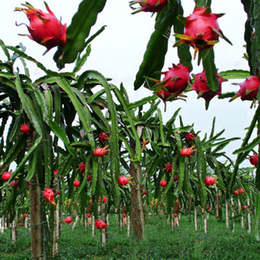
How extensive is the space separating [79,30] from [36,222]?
1227mm

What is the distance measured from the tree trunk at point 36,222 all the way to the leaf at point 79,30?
1138mm

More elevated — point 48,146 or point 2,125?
point 2,125

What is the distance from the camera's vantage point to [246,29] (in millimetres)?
464

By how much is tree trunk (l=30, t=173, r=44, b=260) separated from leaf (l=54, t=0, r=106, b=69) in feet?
3.73

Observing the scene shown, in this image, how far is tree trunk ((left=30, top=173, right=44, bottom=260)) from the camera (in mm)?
1459

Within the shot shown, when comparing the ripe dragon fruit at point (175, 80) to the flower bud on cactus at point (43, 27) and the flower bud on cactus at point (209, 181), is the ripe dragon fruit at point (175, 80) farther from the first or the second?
the flower bud on cactus at point (209, 181)

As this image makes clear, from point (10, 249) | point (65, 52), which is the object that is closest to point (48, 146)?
point (65, 52)

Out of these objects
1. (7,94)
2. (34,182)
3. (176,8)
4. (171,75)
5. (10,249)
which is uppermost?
(7,94)

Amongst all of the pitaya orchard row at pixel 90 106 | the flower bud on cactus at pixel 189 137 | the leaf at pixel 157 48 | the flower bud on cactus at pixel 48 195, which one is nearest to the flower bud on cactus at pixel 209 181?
the pitaya orchard row at pixel 90 106

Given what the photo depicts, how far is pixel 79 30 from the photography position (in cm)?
49

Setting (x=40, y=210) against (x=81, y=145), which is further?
(x=40, y=210)

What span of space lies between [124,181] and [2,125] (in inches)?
40.6

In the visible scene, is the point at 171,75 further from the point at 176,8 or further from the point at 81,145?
the point at 81,145

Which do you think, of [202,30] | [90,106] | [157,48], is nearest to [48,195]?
[90,106]
